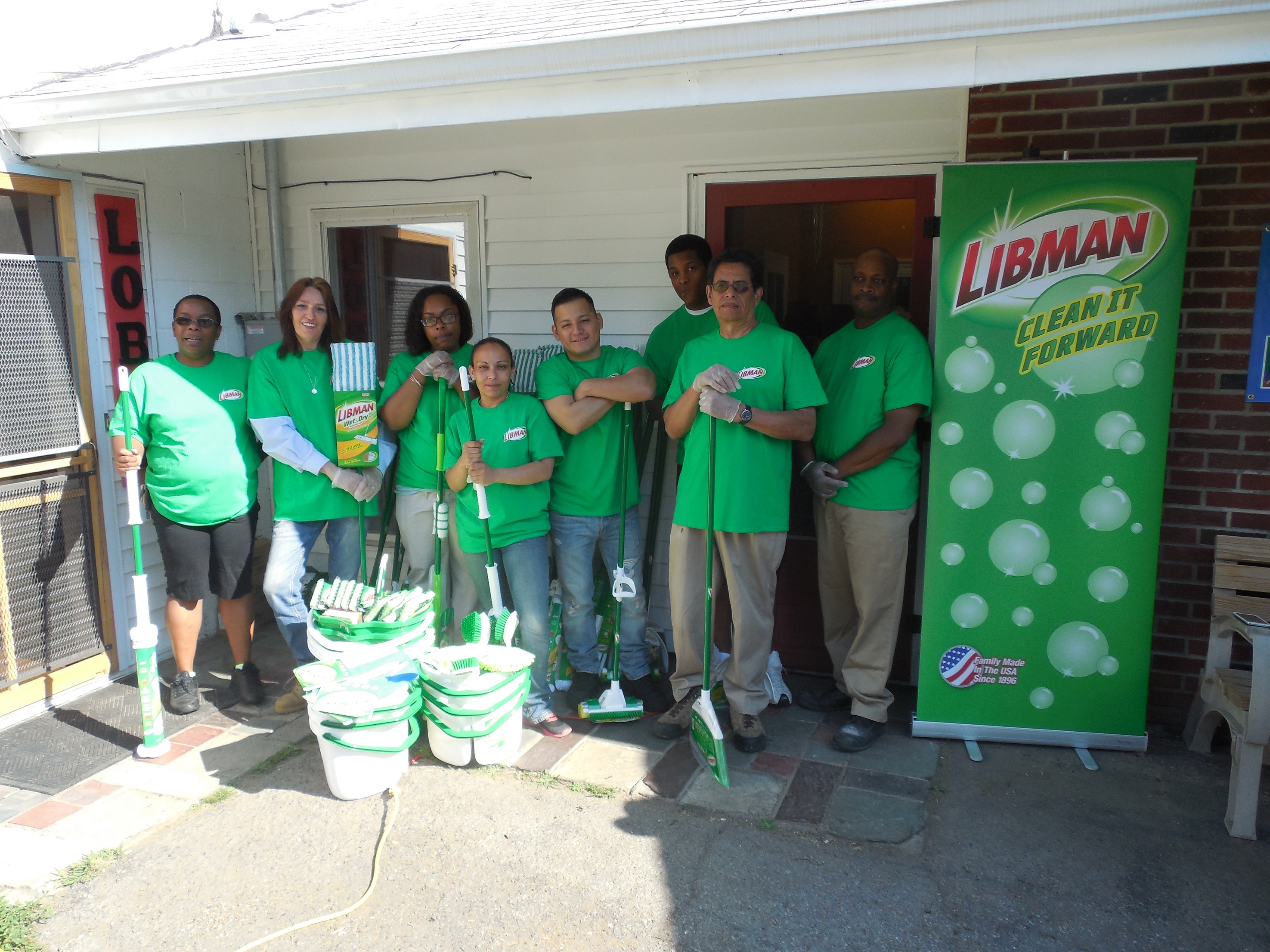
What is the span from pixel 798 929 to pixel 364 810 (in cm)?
148

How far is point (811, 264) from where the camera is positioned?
4.04 meters

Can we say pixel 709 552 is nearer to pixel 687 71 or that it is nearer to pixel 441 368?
pixel 441 368

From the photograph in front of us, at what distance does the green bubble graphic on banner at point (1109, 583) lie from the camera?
3162 millimetres

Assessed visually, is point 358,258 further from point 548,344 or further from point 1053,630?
point 1053,630

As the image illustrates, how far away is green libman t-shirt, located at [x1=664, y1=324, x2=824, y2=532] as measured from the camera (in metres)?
3.17

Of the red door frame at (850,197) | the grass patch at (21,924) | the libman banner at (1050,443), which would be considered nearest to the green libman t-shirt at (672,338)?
the red door frame at (850,197)

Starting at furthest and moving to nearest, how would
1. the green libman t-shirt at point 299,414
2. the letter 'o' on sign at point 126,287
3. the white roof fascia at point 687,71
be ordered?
1. the letter 'o' on sign at point 126,287
2. the green libman t-shirt at point 299,414
3. the white roof fascia at point 687,71

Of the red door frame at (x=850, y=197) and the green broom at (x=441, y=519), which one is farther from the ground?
the red door frame at (x=850, y=197)

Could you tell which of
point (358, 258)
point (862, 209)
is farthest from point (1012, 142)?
point (358, 258)

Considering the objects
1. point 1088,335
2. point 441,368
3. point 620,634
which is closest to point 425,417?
point 441,368

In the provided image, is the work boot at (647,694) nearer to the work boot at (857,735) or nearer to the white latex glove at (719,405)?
the work boot at (857,735)

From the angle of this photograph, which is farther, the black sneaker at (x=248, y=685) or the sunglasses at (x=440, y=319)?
the black sneaker at (x=248, y=685)

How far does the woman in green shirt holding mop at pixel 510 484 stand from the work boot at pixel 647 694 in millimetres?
356

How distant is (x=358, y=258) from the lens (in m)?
4.80
